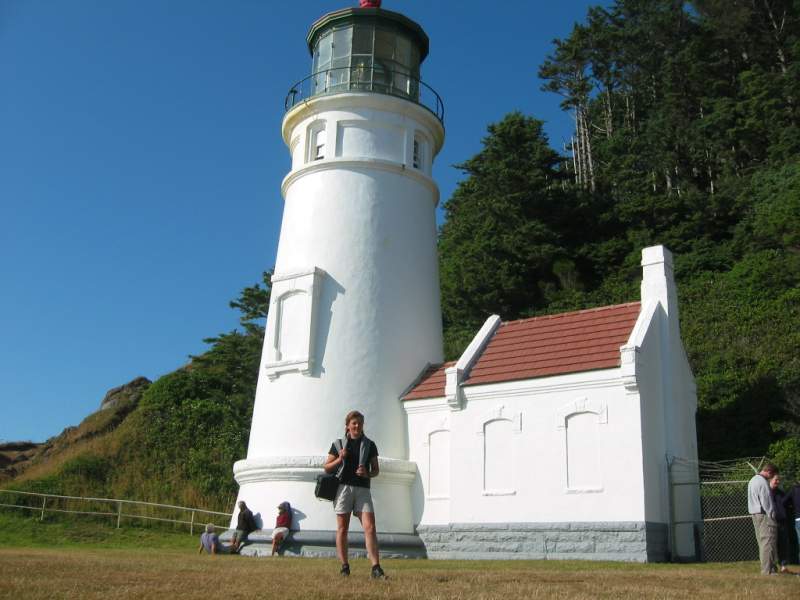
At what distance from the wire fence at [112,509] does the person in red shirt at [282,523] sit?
24.5 ft

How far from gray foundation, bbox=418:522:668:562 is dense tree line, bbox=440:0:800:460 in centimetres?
770

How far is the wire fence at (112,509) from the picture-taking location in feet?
76.3

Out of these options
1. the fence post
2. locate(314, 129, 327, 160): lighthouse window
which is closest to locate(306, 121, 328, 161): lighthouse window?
locate(314, 129, 327, 160): lighthouse window

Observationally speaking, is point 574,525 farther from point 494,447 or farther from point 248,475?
point 248,475

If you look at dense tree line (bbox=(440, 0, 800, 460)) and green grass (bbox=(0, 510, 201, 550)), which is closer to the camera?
green grass (bbox=(0, 510, 201, 550))

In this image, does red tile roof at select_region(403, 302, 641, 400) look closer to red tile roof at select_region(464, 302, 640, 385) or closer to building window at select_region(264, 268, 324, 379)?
red tile roof at select_region(464, 302, 640, 385)

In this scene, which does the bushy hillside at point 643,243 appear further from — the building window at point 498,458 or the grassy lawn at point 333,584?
the grassy lawn at point 333,584

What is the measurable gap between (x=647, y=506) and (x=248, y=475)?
8.38m

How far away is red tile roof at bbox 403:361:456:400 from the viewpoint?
675 inches

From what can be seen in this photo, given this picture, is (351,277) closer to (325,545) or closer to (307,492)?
(307,492)

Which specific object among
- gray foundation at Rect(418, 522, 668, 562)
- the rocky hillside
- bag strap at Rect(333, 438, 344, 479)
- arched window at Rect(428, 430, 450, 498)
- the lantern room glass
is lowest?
gray foundation at Rect(418, 522, 668, 562)

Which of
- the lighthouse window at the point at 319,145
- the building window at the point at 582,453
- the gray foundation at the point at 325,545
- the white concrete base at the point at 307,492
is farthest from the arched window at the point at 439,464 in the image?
the lighthouse window at the point at 319,145

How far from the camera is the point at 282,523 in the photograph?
15898 millimetres

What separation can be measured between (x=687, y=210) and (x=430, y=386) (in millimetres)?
20049
